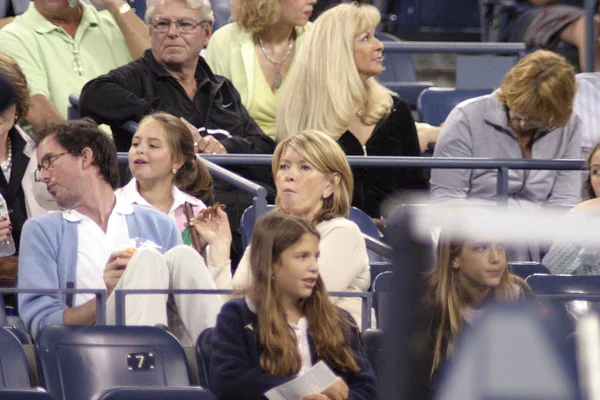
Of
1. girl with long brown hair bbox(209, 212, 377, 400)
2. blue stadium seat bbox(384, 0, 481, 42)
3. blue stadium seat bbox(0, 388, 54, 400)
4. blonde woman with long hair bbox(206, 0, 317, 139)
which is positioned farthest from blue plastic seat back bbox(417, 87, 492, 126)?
blue stadium seat bbox(0, 388, 54, 400)

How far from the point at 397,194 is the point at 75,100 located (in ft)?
4.83

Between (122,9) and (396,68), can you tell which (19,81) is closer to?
(122,9)

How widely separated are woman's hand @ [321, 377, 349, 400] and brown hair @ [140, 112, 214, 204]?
1456mm

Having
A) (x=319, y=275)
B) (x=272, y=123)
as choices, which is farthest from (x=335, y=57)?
(x=319, y=275)

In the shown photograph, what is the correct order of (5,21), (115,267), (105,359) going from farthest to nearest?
(5,21) < (115,267) < (105,359)

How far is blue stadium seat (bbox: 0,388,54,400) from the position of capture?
3072mm

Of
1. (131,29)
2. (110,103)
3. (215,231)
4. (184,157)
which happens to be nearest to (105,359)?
(215,231)

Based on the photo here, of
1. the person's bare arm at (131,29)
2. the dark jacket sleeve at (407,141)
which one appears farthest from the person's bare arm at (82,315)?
the person's bare arm at (131,29)

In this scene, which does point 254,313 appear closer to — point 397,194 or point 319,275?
point 319,275

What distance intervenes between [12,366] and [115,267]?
53cm

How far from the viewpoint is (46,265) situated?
13.3 ft

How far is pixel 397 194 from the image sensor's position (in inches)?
212

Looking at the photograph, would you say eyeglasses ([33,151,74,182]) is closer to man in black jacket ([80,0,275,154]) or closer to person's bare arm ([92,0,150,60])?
man in black jacket ([80,0,275,154])

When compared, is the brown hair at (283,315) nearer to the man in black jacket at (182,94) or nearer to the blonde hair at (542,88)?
the man in black jacket at (182,94)
